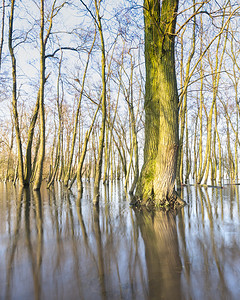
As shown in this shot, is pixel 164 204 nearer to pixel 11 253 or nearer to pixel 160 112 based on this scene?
pixel 160 112

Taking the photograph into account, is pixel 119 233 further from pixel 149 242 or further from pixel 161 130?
pixel 161 130

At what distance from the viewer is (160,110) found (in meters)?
5.61

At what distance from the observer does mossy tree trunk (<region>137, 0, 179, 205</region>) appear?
17.7ft

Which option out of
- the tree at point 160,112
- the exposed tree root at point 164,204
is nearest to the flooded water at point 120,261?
the exposed tree root at point 164,204

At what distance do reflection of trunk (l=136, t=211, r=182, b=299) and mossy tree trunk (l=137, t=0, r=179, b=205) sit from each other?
1.98 metres

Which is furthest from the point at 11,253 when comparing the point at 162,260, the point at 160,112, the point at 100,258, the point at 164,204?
the point at 160,112

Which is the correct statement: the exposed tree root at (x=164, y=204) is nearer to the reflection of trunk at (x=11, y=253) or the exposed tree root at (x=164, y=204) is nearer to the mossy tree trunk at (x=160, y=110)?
the mossy tree trunk at (x=160, y=110)

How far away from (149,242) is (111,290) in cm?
118

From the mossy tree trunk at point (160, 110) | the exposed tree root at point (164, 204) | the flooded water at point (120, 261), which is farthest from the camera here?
the mossy tree trunk at point (160, 110)

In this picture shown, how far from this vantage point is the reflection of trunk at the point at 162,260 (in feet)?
4.83

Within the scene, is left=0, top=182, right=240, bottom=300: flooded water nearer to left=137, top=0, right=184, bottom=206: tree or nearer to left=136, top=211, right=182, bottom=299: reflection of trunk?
left=136, top=211, right=182, bottom=299: reflection of trunk

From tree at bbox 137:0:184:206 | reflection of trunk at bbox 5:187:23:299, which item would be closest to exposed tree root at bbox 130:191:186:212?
tree at bbox 137:0:184:206

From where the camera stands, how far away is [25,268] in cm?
182

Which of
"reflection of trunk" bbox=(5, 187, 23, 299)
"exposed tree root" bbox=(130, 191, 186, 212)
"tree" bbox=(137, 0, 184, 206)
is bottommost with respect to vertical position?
"exposed tree root" bbox=(130, 191, 186, 212)
